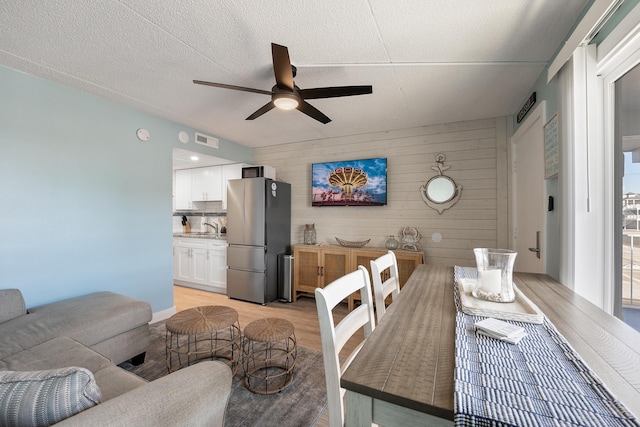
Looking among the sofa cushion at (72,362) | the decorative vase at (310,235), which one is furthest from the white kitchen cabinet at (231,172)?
the sofa cushion at (72,362)

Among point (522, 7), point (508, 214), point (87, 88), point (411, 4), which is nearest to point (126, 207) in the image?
point (87, 88)

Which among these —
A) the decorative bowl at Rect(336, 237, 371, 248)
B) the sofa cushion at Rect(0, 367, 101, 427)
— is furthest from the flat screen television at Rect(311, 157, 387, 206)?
the sofa cushion at Rect(0, 367, 101, 427)

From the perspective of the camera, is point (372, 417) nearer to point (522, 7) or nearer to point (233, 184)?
point (522, 7)

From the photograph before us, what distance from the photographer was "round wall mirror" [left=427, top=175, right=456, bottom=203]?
332 centimetres

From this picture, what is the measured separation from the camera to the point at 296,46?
72.0 inches

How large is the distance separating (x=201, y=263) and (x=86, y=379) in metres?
3.78

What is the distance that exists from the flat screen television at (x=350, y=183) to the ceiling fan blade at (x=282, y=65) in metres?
2.03

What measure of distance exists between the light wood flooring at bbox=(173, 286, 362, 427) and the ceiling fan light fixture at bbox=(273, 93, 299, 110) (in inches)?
84.9

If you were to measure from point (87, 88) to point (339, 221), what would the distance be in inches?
124

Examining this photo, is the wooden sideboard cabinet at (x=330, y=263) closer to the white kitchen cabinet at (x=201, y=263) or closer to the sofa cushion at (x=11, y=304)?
the white kitchen cabinet at (x=201, y=263)

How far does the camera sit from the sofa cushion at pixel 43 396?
75 cm

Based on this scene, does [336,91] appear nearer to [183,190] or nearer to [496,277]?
[496,277]

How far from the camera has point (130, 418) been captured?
797 mm

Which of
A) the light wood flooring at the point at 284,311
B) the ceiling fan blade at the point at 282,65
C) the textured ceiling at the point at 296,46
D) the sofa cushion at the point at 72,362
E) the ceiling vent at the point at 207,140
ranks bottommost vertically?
the light wood flooring at the point at 284,311
